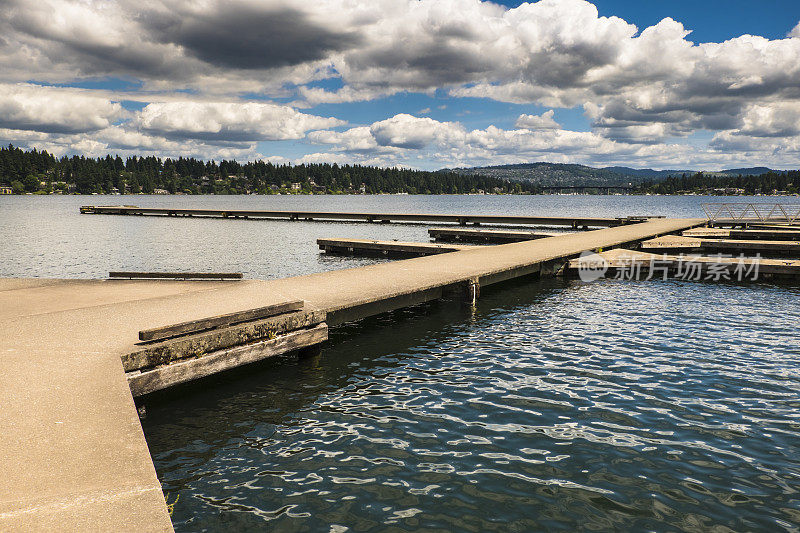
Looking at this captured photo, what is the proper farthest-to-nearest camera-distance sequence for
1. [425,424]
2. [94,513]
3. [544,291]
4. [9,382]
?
[544,291], [425,424], [9,382], [94,513]

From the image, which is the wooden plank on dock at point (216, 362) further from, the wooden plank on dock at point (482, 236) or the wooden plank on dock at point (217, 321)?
the wooden plank on dock at point (482, 236)

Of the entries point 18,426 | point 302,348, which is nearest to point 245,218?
point 302,348

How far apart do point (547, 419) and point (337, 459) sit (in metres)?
3.37

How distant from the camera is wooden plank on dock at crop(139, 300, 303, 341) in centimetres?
819

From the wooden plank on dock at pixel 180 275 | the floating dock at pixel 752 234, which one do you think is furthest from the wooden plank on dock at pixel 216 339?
the floating dock at pixel 752 234

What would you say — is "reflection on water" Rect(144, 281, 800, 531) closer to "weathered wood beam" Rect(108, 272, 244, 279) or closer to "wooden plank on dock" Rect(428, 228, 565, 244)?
"weathered wood beam" Rect(108, 272, 244, 279)

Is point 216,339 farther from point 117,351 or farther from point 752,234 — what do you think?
point 752,234

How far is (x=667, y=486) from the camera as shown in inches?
244

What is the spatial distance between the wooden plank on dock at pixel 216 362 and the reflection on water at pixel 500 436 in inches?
24.8

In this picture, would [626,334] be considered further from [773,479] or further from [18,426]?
[18,426]

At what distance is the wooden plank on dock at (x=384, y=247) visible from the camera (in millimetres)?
26672

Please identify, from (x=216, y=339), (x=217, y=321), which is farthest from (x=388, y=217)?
(x=216, y=339)

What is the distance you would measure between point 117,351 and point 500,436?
19.7ft

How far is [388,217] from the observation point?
60.9 metres
